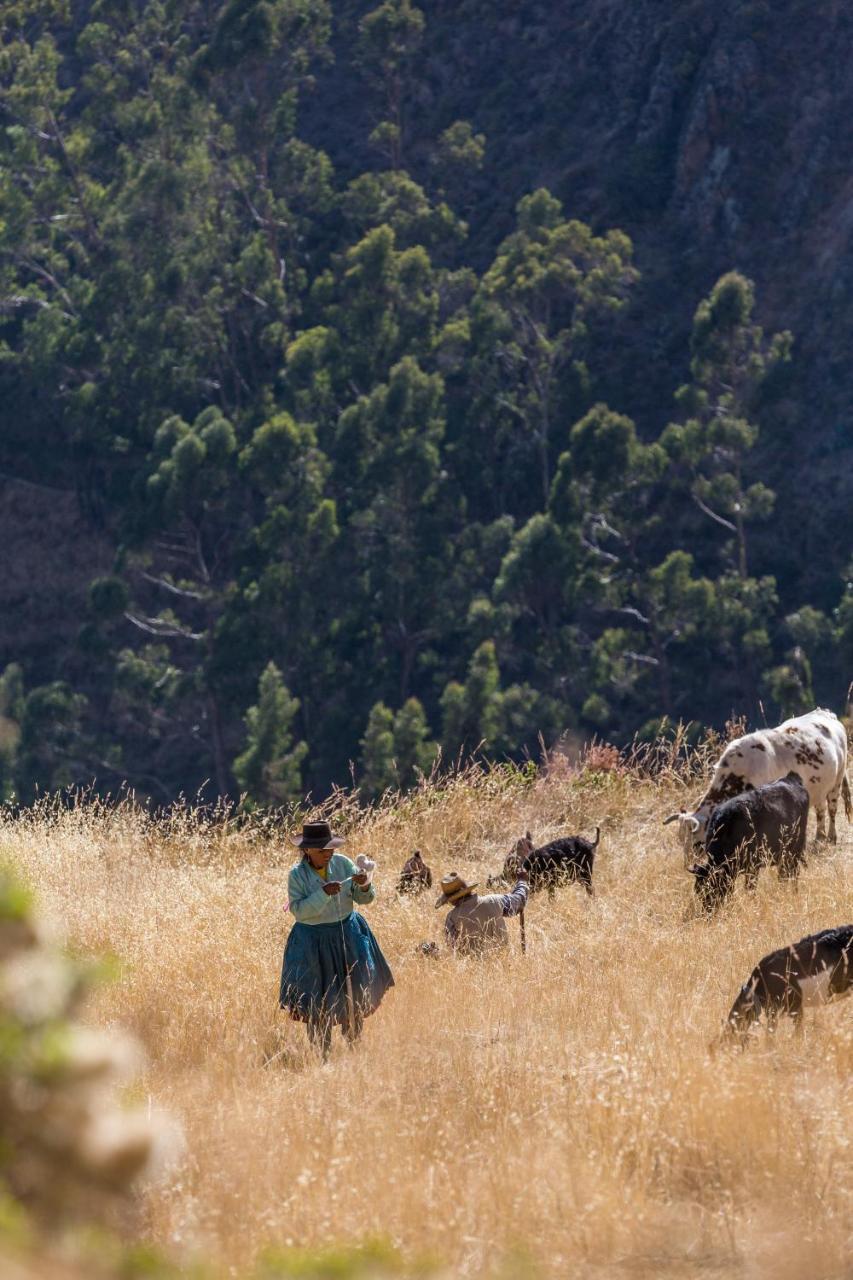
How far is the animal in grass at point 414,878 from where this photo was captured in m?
10.7

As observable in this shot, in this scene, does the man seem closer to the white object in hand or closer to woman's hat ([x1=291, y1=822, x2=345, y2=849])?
the white object in hand

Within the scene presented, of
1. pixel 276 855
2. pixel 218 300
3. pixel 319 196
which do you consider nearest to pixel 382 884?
pixel 276 855

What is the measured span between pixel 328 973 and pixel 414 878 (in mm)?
3041

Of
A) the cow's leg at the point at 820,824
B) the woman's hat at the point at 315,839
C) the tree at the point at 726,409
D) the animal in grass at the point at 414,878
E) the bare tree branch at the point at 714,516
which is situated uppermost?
the tree at the point at 726,409

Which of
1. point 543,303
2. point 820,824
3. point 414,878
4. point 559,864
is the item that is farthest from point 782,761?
point 543,303

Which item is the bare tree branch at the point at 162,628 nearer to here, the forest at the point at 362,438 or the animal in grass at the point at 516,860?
the forest at the point at 362,438

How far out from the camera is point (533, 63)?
184ft

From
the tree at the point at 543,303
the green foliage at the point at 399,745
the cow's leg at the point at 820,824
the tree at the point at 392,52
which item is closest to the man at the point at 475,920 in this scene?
the cow's leg at the point at 820,824

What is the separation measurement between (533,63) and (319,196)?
9808 mm

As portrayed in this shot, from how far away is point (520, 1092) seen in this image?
647 centimetres

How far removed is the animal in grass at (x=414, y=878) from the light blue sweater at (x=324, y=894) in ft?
9.74

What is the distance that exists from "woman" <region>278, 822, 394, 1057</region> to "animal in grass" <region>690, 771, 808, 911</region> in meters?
2.63

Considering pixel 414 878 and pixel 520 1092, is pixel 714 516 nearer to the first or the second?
pixel 414 878

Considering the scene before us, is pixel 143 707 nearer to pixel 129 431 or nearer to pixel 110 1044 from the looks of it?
pixel 129 431
